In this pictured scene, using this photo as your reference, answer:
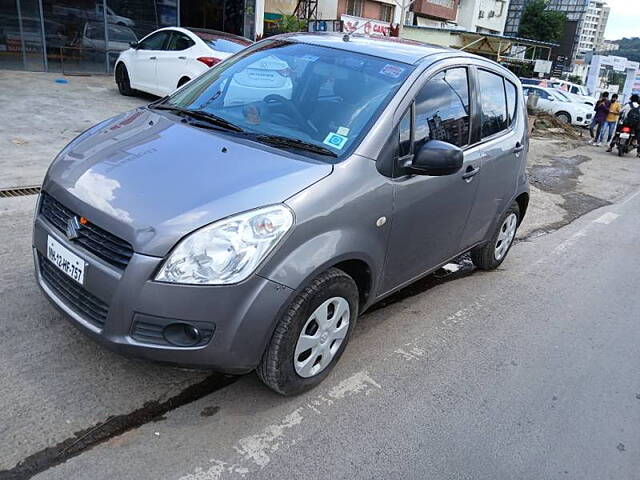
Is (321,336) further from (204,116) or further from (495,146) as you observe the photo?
(495,146)

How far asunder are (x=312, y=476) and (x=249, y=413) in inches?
20.0

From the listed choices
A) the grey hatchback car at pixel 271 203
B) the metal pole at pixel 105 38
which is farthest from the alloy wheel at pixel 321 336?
the metal pole at pixel 105 38

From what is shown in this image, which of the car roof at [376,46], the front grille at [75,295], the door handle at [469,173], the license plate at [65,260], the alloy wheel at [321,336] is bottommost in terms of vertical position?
the alloy wheel at [321,336]

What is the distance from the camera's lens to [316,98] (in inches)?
131

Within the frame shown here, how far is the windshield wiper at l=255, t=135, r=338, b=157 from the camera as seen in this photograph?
295 centimetres

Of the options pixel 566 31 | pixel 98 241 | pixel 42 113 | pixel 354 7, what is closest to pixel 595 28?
pixel 566 31

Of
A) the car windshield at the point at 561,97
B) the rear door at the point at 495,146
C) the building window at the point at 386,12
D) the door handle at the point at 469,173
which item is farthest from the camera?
the building window at the point at 386,12

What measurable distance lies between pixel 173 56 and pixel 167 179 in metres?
8.31

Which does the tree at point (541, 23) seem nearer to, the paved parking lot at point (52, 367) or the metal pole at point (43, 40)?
the metal pole at point (43, 40)

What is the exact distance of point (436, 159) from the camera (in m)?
3.02

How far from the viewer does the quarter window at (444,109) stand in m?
3.32

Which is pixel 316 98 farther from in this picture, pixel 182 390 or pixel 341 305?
pixel 182 390

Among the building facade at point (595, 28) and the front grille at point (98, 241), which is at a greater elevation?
the building facade at point (595, 28)

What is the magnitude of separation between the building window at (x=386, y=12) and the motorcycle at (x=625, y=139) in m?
22.8
